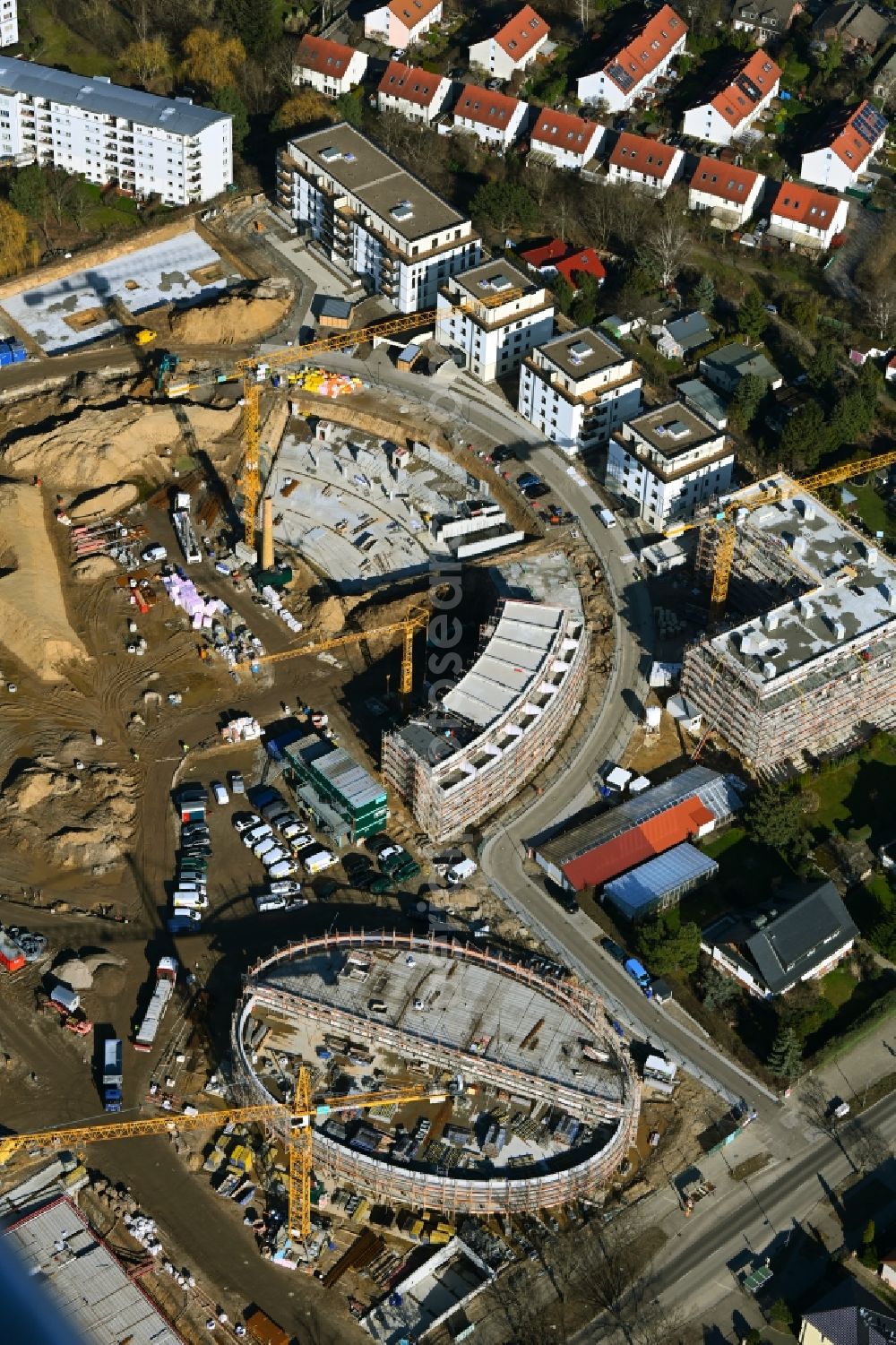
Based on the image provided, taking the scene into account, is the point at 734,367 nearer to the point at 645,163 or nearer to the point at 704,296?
the point at 704,296

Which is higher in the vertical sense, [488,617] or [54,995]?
[488,617]

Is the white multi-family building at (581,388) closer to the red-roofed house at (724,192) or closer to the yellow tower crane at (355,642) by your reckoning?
the yellow tower crane at (355,642)

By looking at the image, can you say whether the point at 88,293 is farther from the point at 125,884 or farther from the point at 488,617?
the point at 125,884

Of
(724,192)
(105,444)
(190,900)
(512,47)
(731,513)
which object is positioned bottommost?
(190,900)

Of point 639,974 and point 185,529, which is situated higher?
point 185,529

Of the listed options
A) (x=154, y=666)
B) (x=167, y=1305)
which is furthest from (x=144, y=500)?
(x=167, y=1305)

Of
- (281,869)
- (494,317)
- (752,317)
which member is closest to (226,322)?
(494,317)
